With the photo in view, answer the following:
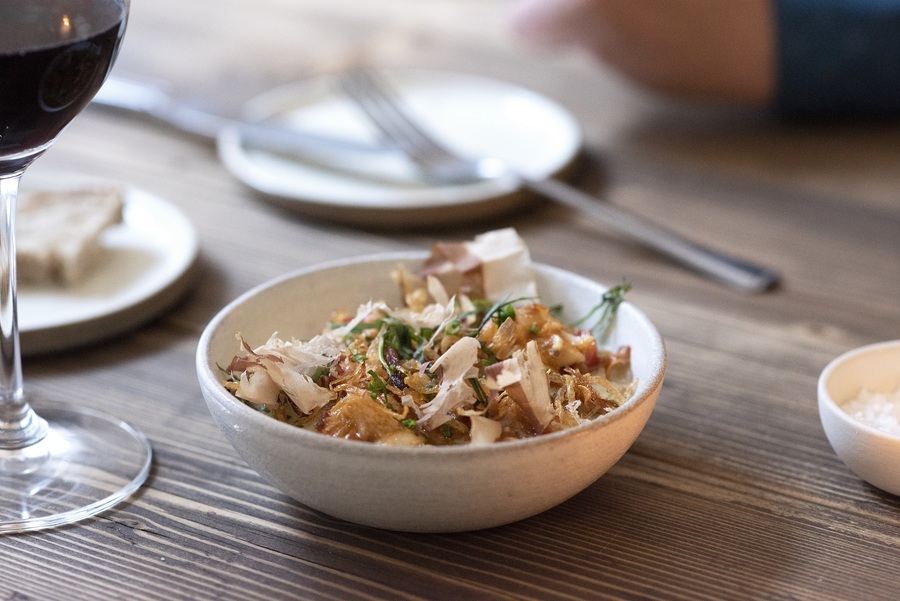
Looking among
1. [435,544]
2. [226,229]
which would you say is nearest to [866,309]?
[435,544]

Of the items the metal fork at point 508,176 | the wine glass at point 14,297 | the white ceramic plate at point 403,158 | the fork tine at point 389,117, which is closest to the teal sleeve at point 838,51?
the white ceramic plate at point 403,158

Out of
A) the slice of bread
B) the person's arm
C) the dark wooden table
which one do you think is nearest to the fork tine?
the dark wooden table

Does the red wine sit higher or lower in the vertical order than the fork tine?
higher

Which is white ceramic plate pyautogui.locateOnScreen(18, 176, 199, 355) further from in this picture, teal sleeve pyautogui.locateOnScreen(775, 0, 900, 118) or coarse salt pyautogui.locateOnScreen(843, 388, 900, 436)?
teal sleeve pyautogui.locateOnScreen(775, 0, 900, 118)

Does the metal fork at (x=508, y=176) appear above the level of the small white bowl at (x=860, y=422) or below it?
below

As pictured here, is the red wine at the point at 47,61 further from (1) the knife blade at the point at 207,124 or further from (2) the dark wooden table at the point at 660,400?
(1) the knife blade at the point at 207,124

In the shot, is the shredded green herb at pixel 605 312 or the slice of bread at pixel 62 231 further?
the slice of bread at pixel 62 231

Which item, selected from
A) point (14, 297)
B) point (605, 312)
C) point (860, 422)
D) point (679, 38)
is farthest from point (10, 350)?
point (679, 38)

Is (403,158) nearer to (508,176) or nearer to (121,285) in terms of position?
(508,176)

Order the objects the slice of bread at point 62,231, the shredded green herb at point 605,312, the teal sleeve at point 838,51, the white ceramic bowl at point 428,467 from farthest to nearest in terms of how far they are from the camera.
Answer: the teal sleeve at point 838,51 → the slice of bread at point 62,231 → the shredded green herb at point 605,312 → the white ceramic bowl at point 428,467
